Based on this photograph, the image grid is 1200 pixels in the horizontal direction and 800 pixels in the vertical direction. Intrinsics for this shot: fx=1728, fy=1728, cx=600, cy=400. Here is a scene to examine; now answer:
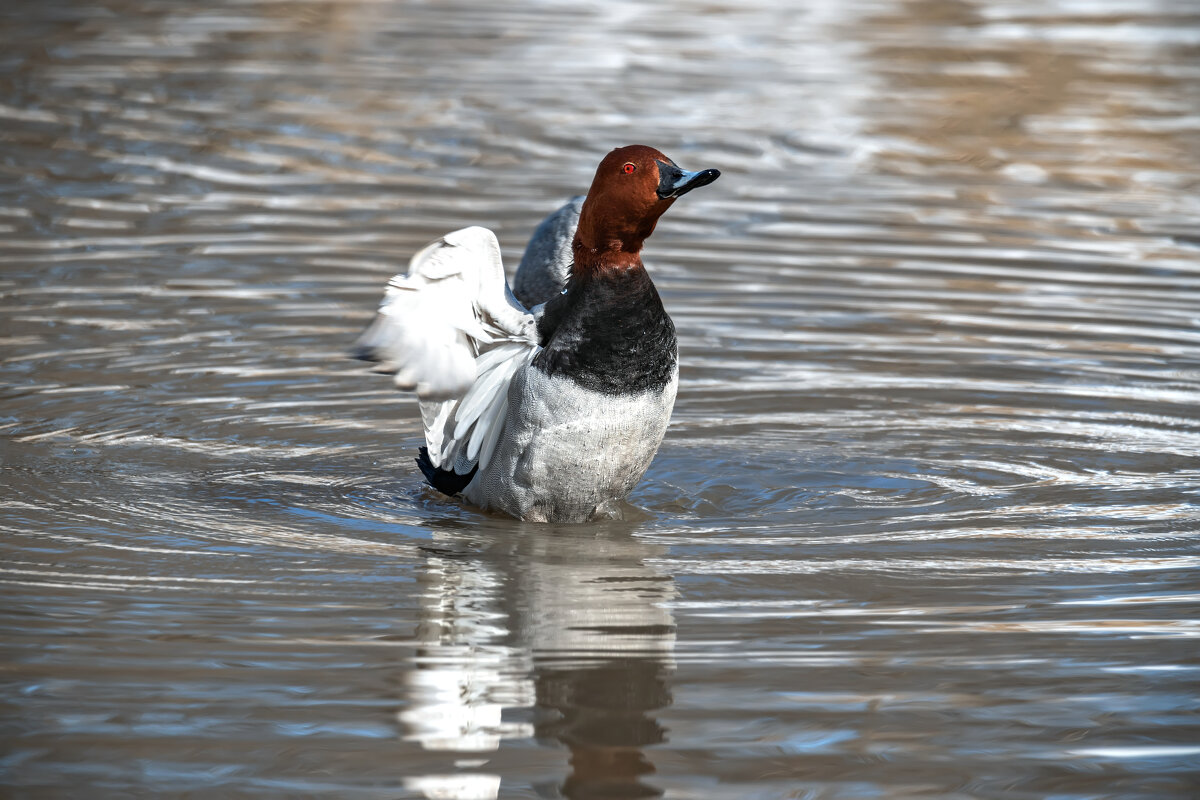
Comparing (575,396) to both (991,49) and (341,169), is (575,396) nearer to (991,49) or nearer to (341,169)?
(341,169)

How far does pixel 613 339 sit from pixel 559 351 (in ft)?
0.63

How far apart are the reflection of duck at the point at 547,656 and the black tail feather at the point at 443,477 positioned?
0.31 m

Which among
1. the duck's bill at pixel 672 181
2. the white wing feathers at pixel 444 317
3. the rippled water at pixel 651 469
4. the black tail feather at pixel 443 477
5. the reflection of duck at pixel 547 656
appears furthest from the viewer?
the black tail feather at pixel 443 477

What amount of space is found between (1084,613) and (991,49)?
43.4 feet

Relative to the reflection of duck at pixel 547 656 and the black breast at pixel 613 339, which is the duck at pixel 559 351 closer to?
the black breast at pixel 613 339

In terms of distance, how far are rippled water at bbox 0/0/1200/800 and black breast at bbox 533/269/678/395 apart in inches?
23.8

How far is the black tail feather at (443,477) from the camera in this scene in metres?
6.19

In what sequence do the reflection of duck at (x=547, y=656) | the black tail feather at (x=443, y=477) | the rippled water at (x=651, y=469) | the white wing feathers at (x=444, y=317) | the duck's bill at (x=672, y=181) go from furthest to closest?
the black tail feather at (x=443, y=477), the duck's bill at (x=672, y=181), the white wing feathers at (x=444, y=317), the rippled water at (x=651, y=469), the reflection of duck at (x=547, y=656)

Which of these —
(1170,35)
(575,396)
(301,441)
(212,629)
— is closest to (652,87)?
(1170,35)

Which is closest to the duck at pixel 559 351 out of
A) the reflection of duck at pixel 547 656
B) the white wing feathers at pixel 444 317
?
the white wing feathers at pixel 444 317

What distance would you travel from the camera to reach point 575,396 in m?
5.64

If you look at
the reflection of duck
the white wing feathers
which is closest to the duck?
the white wing feathers

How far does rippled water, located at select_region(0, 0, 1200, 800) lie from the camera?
432 centimetres

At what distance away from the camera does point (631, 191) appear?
18.4ft
